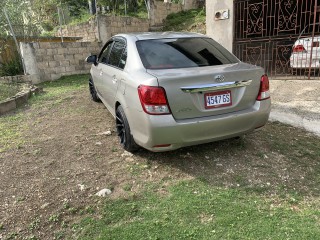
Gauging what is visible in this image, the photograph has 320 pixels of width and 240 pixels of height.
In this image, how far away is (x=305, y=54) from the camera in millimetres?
7871

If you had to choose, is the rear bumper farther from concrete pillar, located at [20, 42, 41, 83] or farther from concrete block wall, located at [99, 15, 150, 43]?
concrete block wall, located at [99, 15, 150, 43]

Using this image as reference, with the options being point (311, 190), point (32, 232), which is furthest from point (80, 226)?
point (311, 190)

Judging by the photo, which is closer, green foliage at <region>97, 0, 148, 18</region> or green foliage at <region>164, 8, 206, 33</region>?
green foliage at <region>164, 8, 206, 33</region>

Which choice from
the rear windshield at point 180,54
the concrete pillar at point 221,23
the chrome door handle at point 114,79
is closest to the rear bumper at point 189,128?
the rear windshield at point 180,54

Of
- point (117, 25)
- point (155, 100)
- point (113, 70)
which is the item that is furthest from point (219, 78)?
point (117, 25)

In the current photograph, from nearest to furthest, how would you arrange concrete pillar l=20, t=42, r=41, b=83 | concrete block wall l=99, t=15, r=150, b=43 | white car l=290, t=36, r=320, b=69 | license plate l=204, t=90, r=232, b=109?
license plate l=204, t=90, r=232, b=109
white car l=290, t=36, r=320, b=69
concrete pillar l=20, t=42, r=41, b=83
concrete block wall l=99, t=15, r=150, b=43

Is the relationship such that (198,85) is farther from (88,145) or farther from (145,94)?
(88,145)

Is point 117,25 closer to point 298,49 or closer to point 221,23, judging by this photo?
point 221,23

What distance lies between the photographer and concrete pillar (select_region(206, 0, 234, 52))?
922cm

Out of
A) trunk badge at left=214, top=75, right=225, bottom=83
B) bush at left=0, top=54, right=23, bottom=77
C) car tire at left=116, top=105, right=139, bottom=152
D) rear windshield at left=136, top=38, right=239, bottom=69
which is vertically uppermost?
rear windshield at left=136, top=38, right=239, bottom=69

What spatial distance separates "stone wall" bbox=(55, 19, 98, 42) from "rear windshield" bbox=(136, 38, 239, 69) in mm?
8392

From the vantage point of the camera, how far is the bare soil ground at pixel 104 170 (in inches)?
112

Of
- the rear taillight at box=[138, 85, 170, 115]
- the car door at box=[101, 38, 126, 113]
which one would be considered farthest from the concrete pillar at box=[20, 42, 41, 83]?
the rear taillight at box=[138, 85, 170, 115]

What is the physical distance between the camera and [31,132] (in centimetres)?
498
